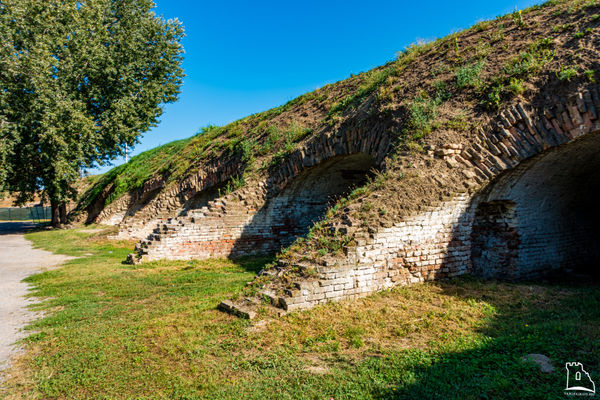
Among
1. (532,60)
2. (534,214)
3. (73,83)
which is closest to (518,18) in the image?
(532,60)

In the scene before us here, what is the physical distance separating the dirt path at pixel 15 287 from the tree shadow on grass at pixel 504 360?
13.9 feet

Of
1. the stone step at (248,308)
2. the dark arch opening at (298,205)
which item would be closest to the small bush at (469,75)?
the dark arch opening at (298,205)

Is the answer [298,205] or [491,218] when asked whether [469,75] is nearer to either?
[491,218]

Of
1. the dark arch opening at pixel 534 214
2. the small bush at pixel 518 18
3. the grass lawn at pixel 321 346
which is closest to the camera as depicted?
the grass lawn at pixel 321 346

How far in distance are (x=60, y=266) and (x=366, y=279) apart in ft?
28.7

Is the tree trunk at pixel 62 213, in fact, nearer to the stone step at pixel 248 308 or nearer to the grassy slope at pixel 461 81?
the grassy slope at pixel 461 81

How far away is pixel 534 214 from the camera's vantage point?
725 cm

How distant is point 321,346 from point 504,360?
193 cm

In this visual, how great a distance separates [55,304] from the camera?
19.7ft

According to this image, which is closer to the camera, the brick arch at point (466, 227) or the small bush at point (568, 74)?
the brick arch at point (466, 227)

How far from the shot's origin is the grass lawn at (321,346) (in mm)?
3191

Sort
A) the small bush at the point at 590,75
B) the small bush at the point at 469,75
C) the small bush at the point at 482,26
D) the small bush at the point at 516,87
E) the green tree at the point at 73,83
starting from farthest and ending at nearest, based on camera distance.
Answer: the green tree at the point at 73,83 < the small bush at the point at 482,26 < the small bush at the point at 469,75 < the small bush at the point at 516,87 < the small bush at the point at 590,75

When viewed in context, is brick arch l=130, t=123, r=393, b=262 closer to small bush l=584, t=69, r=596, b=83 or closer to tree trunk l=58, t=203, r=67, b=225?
small bush l=584, t=69, r=596, b=83

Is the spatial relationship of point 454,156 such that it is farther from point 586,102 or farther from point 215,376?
point 215,376
